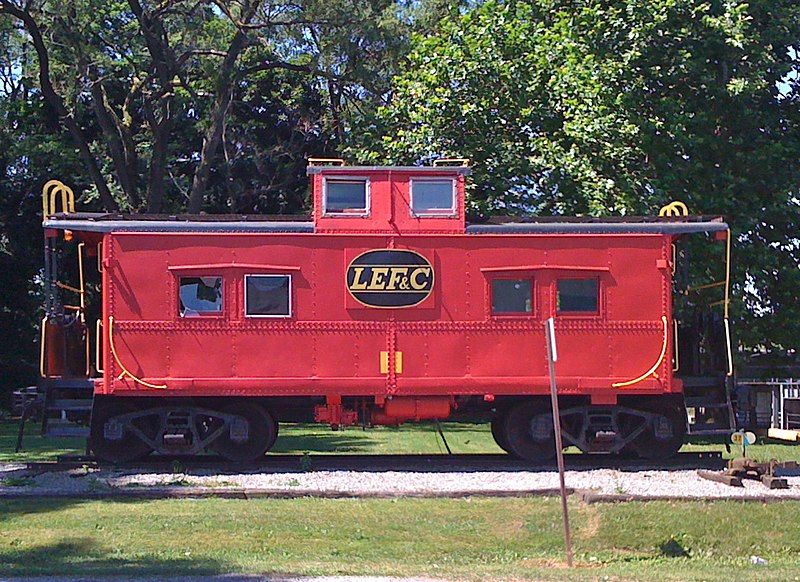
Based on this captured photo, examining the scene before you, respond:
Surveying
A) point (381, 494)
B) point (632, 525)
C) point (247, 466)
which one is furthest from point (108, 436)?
point (632, 525)

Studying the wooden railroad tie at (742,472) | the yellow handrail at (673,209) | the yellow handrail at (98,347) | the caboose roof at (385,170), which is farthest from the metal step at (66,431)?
the yellow handrail at (673,209)

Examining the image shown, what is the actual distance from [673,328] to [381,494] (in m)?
5.81

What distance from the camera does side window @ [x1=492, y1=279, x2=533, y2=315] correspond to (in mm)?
16875

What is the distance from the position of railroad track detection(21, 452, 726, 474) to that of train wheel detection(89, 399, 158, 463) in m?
0.19

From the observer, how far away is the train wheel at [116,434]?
16.8 m

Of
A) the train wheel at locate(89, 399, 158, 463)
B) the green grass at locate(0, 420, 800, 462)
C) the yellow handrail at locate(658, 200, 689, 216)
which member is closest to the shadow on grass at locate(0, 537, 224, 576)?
the train wheel at locate(89, 399, 158, 463)

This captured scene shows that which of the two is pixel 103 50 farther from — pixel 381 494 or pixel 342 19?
pixel 381 494

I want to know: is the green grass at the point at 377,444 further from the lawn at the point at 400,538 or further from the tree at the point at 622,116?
the lawn at the point at 400,538

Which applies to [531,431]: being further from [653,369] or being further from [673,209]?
[673,209]

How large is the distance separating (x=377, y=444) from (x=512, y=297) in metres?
6.97

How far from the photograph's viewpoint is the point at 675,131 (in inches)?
946

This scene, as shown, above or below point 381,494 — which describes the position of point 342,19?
above

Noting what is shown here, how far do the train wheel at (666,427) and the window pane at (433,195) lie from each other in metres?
4.50

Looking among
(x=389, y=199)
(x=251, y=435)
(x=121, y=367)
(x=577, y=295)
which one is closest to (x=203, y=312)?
(x=121, y=367)
